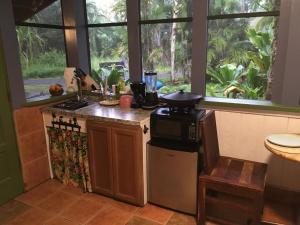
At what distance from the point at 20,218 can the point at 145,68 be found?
2171 millimetres

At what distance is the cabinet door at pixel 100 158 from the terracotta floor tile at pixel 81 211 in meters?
0.18

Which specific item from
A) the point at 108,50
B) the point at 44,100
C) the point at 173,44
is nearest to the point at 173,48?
the point at 173,44

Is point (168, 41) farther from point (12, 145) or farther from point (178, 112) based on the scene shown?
point (12, 145)

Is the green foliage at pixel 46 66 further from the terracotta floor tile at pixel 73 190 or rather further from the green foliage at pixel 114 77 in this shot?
the terracotta floor tile at pixel 73 190

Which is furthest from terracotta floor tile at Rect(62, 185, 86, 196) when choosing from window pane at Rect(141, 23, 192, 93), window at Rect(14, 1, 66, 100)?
window pane at Rect(141, 23, 192, 93)

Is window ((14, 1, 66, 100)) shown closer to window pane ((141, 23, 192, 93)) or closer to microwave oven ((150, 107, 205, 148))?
window pane ((141, 23, 192, 93))

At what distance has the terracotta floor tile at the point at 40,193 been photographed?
8.84 ft

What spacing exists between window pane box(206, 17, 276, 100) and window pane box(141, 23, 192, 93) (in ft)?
0.94

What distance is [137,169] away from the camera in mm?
2426

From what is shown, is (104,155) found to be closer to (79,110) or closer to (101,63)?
(79,110)

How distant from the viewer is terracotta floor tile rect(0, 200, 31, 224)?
2.42 m

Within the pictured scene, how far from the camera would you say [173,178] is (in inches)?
92.9

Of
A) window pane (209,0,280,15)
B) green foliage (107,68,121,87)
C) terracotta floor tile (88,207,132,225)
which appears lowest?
terracotta floor tile (88,207,132,225)

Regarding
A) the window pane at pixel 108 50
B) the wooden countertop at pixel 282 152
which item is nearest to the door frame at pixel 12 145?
the window pane at pixel 108 50
